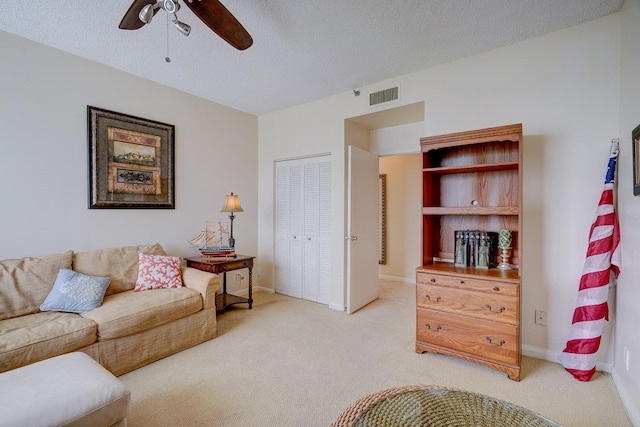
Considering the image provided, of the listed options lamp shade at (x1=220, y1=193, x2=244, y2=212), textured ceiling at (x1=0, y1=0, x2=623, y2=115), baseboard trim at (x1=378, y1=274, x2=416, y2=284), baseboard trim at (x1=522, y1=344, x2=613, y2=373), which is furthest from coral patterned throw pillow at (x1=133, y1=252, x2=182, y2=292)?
baseboard trim at (x1=378, y1=274, x2=416, y2=284)

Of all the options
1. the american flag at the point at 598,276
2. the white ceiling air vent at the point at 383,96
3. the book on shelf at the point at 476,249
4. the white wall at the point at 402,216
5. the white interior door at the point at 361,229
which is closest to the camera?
the american flag at the point at 598,276

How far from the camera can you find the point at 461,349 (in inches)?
94.6

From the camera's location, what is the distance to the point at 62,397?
133cm

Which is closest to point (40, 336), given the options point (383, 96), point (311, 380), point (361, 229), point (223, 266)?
point (223, 266)

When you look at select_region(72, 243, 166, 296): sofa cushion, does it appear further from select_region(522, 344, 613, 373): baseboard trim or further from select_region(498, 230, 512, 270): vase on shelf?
select_region(522, 344, 613, 373): baseboard trim

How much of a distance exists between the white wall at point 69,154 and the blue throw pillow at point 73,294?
50 centimetres

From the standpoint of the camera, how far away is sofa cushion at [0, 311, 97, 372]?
180 cm

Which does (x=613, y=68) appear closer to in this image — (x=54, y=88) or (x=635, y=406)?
(x=635, y=406)

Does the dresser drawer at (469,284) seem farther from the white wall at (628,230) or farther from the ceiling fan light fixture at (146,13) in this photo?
the ceiling fan light fixture at (146,13)

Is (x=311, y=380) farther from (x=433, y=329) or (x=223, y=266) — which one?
(x=223, y=266)

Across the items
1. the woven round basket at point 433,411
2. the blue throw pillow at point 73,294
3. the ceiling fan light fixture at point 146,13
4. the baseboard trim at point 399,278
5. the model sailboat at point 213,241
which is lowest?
the baseboard trim at point 399,278

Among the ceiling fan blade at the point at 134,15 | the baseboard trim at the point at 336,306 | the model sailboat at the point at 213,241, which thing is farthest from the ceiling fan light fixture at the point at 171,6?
the baseboard trim at the point at 336,306

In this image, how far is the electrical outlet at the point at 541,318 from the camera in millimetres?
2494

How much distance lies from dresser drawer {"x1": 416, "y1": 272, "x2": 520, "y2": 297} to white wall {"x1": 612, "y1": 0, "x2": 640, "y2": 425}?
61 centimetres
